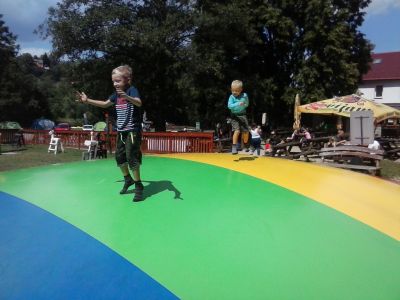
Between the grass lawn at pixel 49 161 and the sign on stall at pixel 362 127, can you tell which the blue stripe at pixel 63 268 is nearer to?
the grass lawn at pixel 49 161

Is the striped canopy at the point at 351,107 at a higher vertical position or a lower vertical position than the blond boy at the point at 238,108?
higher

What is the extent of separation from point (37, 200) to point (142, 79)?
20.0m

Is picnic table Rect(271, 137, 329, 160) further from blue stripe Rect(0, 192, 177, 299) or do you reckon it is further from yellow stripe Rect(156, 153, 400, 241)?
blue stripe Rect(0, 192, 177, 299)

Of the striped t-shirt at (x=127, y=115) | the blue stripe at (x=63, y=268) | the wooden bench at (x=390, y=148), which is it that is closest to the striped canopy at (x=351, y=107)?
the wooden bench at (x=390, y=148)

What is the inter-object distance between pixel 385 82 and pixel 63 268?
180 ft

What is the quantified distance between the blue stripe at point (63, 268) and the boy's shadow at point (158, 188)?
98 cm

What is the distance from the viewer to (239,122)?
21.8 feet

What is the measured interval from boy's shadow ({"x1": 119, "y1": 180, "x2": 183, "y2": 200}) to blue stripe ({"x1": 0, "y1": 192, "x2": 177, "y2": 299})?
0.98 metres

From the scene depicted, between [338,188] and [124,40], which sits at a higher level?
Answer: [124,40]

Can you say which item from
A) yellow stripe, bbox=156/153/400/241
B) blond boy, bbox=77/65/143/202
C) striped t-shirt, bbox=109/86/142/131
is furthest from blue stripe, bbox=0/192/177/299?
yellow stripe, bbox=156/153/400/241

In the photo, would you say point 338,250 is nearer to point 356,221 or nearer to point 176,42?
point 356,221

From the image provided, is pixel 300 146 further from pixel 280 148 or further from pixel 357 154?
pixel 357 154

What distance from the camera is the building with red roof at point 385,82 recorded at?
51281 millimetres

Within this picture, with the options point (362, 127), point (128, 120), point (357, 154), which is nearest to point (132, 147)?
point (128, 120)
